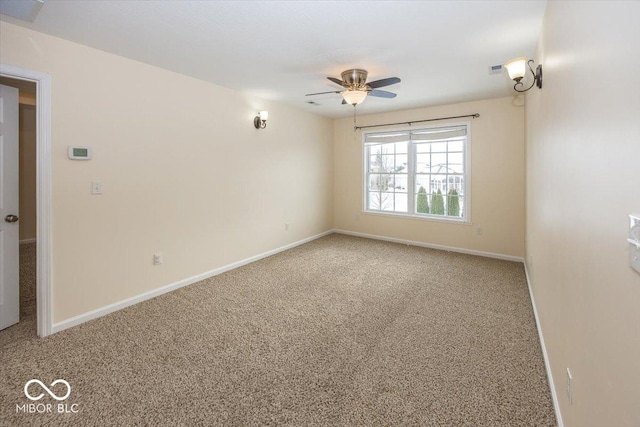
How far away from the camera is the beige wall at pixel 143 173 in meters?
2.61

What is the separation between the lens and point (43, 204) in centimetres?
250

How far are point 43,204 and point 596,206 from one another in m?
3.58

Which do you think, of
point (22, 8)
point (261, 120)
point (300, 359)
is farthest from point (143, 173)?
point (300, 359)

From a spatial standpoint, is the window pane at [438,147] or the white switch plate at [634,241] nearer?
the white switch plate at [634,241]

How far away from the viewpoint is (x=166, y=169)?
3.40 meters

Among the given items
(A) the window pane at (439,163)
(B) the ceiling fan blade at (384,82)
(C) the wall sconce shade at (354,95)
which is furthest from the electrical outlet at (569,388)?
(A) the window pane at (439,163)

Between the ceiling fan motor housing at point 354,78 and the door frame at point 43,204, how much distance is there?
2.67 m

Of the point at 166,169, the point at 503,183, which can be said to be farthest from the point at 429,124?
the point at 166,169

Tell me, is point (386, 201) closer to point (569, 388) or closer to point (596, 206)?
point (569, 388)

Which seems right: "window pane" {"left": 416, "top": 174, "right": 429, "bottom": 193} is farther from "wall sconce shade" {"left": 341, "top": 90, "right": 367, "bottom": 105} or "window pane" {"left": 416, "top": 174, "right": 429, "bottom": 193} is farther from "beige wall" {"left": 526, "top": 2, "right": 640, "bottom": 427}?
"beige wall" {"left": 526, "top": 2, "right": 640, "bottom": 427}

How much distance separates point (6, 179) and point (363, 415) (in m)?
3.39

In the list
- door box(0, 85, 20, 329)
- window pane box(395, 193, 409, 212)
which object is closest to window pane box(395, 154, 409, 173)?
window pane box(395, 193, 409, 212)

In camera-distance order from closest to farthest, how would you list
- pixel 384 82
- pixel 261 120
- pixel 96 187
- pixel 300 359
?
pixel 300 359 < pixel 96 187 < pixel 384 82 < pixel 261 120

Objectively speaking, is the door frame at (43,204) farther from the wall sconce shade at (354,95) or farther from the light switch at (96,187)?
the wall sconce shade at (354,95)
